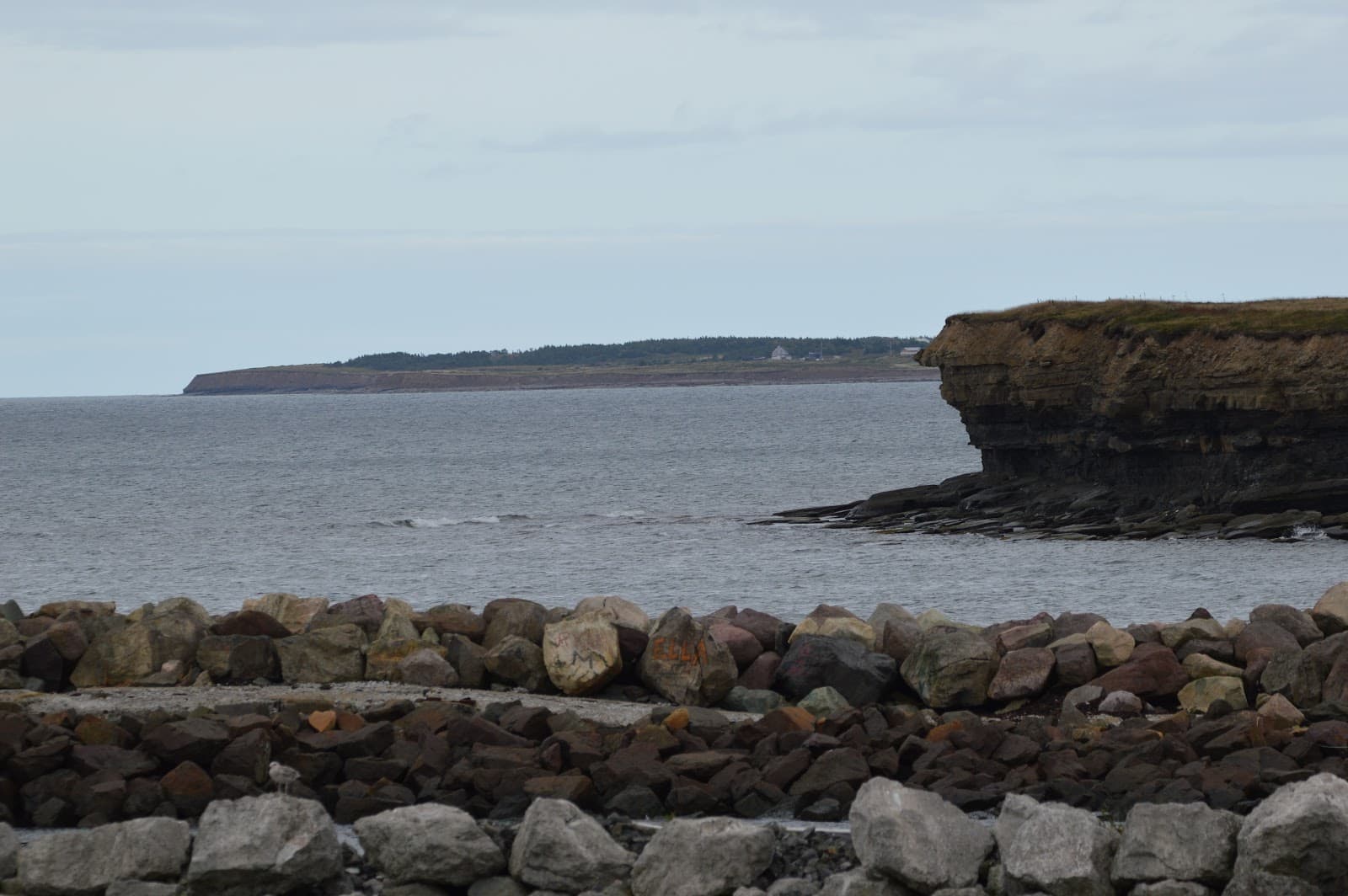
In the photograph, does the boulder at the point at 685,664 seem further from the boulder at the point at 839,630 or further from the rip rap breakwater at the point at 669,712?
the boulder at the point at 839,630

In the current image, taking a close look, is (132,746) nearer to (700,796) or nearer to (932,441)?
(700,796)

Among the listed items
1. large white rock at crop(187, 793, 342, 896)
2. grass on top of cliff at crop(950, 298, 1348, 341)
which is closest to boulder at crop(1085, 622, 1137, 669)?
large white rock at crop(187, 793, 342, 896)

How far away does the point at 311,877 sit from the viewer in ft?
33.0

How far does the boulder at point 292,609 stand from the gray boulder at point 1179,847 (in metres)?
11.2

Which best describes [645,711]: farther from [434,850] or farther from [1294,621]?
[1294,621]

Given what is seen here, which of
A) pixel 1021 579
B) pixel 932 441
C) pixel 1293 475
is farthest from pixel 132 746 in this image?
pixel 932 441

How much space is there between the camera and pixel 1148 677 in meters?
15.6

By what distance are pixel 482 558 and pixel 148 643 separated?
26707 millimetres

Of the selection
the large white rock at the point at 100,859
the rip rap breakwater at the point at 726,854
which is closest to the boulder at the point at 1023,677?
the rip rap breakwater at the point at 726,854

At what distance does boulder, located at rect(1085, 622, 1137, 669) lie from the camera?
635 inches

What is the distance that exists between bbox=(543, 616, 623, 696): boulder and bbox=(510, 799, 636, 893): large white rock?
5884mm

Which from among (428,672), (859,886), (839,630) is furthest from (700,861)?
(839,630)

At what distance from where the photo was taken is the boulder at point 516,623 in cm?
1733

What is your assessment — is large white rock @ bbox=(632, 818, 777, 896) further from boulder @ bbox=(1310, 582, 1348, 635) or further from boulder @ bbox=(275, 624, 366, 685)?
boulder @ bbox=(1310, 582, 1348, 635)
